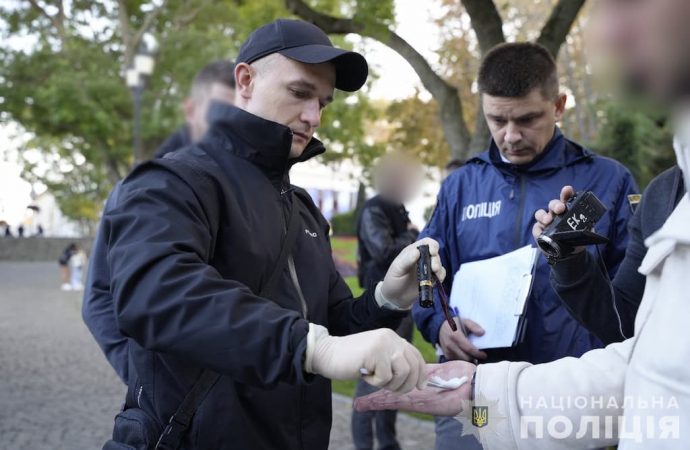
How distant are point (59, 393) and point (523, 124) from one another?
7.01 meters

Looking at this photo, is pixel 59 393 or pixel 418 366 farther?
pixel 59 393

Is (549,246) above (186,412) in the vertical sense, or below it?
above

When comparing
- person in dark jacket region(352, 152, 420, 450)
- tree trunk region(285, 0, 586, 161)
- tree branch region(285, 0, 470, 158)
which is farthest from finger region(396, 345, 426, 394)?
tree branch region(285, 0, 470, 158)

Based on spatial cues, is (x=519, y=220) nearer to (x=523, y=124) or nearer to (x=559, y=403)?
(x=523, y=124)

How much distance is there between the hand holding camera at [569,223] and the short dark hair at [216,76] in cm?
161

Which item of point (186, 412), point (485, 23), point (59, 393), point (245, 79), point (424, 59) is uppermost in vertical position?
point (485, 23)

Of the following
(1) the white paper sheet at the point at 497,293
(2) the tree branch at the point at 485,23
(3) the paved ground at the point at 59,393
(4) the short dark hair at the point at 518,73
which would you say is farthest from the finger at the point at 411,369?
(2) the tree branch at the point at 485,23

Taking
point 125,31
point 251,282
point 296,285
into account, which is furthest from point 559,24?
point 125,31

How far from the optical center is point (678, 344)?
1402 millimetres

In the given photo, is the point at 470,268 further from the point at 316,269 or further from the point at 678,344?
the point at 678,344

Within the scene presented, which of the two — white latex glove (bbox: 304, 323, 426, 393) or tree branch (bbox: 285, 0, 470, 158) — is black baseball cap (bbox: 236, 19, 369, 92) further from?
tree branch (bbox: 285, 0, 470, 158)

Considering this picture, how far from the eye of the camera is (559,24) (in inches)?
301

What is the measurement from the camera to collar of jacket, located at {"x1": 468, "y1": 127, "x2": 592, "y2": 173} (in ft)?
11.0

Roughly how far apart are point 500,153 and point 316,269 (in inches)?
53.8
